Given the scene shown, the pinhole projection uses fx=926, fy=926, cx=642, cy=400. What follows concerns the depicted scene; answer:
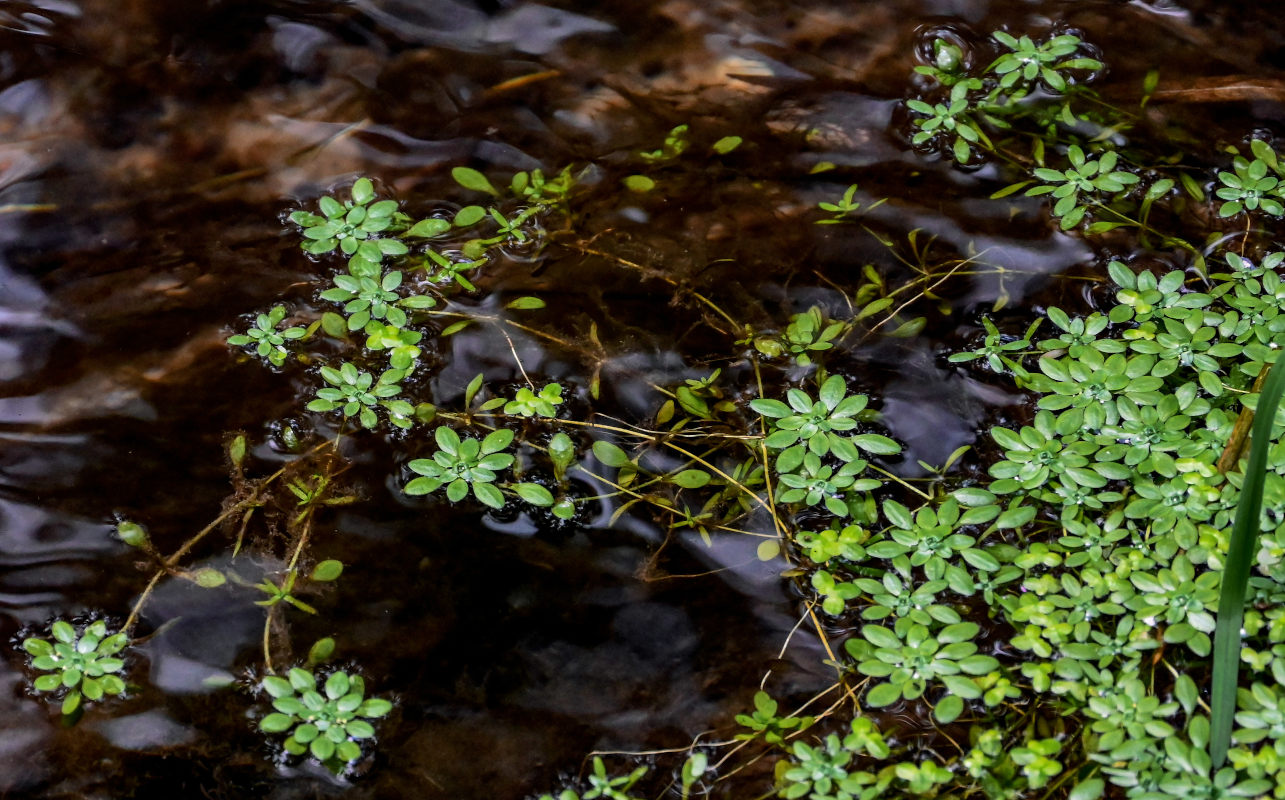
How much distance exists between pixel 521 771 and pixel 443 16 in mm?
2820

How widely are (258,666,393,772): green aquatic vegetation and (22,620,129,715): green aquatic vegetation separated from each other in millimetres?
424

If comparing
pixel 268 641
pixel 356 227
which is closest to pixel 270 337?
pixel 356 227

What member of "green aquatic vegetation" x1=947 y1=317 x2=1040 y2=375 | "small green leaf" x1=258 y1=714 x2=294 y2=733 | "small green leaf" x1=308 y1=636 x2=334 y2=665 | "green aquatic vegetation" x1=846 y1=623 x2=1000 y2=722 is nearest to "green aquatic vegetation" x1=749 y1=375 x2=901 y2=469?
"green aquatic vegetation" x1=947 y1=317 x2=1040 y2=375

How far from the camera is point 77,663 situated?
2.40 meters

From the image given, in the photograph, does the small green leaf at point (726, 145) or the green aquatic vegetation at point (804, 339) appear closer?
the green aquatic vegetation at point (804, 339)

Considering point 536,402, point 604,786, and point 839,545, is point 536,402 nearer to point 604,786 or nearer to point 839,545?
point 839,545

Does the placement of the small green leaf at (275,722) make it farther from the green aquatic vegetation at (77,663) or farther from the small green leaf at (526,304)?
the small green leaf at (526,304)

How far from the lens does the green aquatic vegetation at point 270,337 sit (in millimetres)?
2871

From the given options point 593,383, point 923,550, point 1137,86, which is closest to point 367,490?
point 593,383

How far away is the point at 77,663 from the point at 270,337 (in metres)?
1.05

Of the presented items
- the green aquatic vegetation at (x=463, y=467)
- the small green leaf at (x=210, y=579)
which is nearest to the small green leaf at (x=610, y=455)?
the green aquatic vegetation at (x=463, y=467)

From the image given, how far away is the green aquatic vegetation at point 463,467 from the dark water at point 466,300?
143 millimetres

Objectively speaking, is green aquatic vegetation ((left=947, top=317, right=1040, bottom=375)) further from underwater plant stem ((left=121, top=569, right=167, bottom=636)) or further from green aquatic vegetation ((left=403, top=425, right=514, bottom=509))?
underwater plant stem ((left=121, top=569, right=167, bottom=636))

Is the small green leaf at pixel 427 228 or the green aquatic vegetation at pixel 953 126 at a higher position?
the green aquatic vegetation at pixel 953 126
